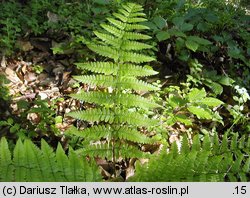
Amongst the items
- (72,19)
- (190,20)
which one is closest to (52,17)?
(72,19)

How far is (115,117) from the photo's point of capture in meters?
2.02

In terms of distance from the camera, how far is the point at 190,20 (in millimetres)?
4105

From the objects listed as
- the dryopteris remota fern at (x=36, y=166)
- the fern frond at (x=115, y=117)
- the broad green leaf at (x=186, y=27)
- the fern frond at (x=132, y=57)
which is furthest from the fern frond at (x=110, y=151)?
the broad green leaf at (x=186, y=27)

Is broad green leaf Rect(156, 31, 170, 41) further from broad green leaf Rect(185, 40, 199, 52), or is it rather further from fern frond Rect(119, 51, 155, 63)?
fern frond Rect(119, 51, 155, 63)

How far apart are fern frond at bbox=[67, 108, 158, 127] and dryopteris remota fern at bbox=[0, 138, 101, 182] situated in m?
0.40

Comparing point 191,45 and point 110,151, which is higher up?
point 191,45

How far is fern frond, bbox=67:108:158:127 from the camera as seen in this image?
1.95m

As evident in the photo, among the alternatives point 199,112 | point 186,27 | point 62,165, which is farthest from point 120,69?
point 186,27

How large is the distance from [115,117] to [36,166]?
0.63 m

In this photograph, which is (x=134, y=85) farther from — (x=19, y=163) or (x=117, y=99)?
(x=19, y=163)

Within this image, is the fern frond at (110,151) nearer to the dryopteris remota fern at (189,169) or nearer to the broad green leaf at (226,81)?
the dryopteris remota fern at (189,169)

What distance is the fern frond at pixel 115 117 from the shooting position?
6.39ft

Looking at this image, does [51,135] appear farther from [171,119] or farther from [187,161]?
[187,161]
